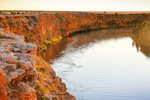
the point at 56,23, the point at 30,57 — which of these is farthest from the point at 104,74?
the point at 56,23

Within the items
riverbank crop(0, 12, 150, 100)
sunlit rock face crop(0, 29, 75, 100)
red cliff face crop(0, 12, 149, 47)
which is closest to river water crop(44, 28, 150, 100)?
riverbank crop(0, 12, 150, 100)

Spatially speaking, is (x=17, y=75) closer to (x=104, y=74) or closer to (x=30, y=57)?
(x=30, y=57)

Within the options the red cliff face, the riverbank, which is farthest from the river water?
the red cliff face

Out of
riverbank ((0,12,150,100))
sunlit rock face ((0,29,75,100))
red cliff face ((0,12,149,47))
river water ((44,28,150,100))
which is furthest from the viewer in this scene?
red cliff face ((0,12,149,47))

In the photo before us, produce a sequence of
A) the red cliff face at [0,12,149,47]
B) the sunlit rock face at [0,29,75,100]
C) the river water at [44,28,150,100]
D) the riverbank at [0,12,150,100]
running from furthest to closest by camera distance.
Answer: the red cliff face at [0,12,149,47] → the river water at [44,28,150,100] → the riverbank at [0,12,150,100] → the sunlit rock face at [0,29,75,100]

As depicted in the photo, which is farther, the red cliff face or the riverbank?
the red cliff face

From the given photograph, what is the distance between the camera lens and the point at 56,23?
161 ft

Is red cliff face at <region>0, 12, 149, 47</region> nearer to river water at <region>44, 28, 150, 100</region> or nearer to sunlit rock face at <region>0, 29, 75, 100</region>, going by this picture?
river water at <region>44, 28, 150, 100</region>

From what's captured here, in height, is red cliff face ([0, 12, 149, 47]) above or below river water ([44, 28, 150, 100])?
above

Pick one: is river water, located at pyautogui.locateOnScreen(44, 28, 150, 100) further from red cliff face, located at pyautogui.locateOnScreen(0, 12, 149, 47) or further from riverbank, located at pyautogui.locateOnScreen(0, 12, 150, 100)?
red cliff face, located at pyautogui.locateOnScreen(0, 12, 149, 47)

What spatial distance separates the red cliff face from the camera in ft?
82.1

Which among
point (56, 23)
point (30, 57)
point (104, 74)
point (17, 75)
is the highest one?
point (30, 57)

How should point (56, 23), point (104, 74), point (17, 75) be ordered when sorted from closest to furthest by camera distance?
point (17, 75) → point (104, 74) → point (56, 23)

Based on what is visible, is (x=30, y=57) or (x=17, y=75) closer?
(x=17, y=75)
